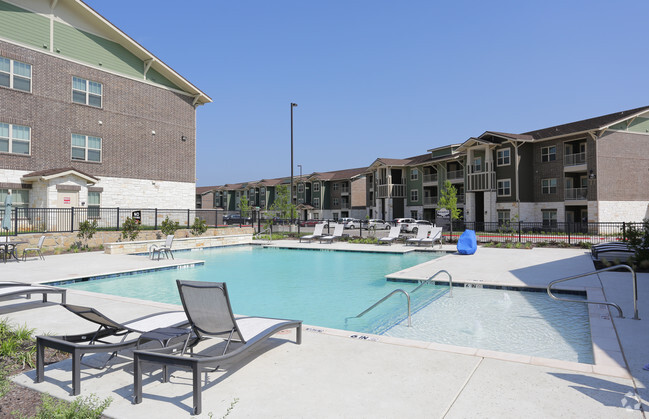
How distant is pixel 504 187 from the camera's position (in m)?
38.6

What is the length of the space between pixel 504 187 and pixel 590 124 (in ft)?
28.1

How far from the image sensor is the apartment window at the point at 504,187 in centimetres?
3803

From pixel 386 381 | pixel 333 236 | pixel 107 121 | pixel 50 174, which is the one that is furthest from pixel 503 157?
pixel 386 381

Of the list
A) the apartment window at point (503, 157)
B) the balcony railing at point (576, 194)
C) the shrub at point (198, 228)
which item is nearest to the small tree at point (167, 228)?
the shrub at point (198, 228)

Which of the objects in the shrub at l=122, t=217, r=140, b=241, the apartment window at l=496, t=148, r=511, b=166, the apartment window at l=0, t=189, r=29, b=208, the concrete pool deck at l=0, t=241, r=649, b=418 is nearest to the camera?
the concrete pool deck at l=0, t=241, r=649, b=418

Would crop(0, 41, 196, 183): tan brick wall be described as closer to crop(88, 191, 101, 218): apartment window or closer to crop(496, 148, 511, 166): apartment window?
crop(88, 191, 101, 218): apartment window

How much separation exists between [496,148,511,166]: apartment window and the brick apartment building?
27.4m

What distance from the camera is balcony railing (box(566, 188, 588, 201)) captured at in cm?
3422

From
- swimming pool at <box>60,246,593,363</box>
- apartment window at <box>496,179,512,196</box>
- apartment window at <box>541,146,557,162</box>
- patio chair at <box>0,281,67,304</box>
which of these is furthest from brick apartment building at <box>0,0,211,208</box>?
apartment window at <box>541,146,557,162</box>

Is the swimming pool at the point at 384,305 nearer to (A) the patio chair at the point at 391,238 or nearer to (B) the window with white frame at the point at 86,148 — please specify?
(A) the patio chair at the point at 391,238

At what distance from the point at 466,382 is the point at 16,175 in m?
25.8

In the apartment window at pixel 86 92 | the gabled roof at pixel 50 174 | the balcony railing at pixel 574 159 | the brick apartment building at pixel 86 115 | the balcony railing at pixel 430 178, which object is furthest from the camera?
the balcony railing at pixel 430 178

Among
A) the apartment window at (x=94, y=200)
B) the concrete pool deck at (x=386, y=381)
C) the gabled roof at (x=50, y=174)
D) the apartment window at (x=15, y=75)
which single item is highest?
the apartment window at (x=15, y=75)

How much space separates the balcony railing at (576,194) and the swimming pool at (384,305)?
26511 millimetres
